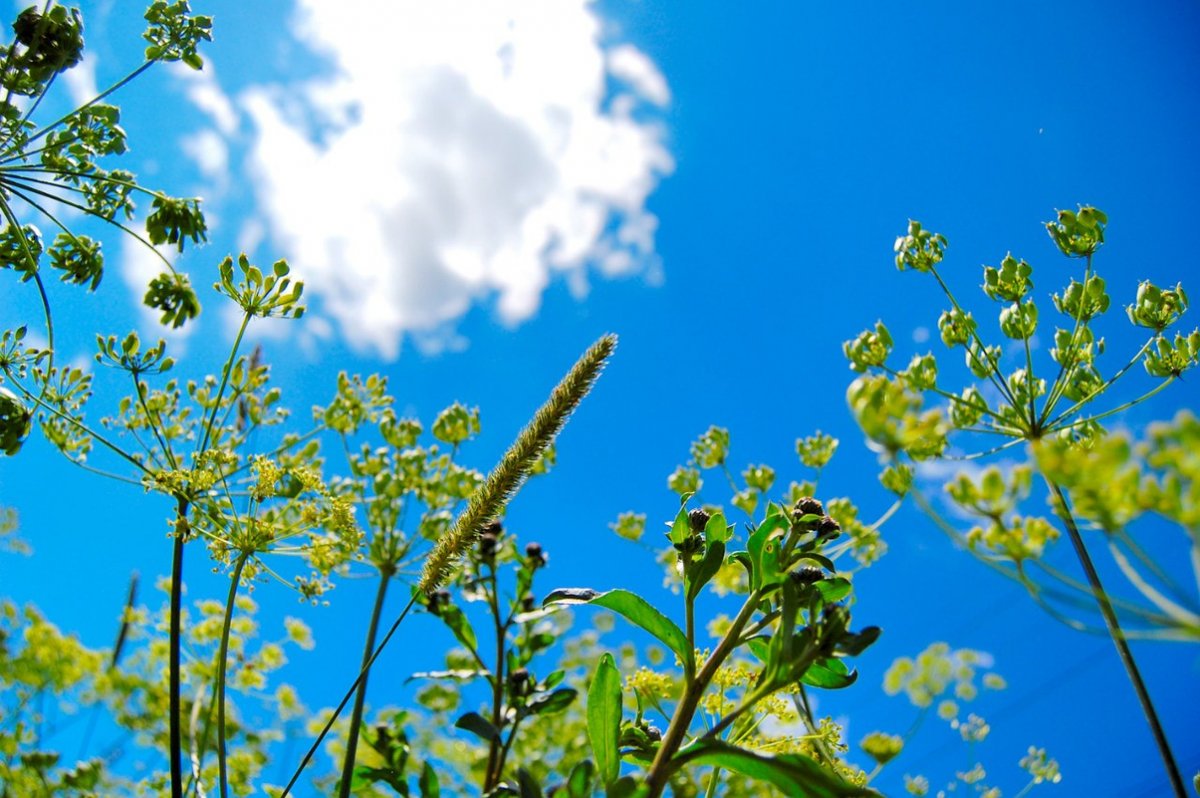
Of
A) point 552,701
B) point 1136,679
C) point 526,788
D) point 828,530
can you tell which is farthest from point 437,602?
point 1136,679

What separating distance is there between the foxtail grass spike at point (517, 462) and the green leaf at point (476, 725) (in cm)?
81

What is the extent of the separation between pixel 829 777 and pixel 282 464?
234 cm

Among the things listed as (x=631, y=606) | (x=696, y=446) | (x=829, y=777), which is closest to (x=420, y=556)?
(x=696, y=446)

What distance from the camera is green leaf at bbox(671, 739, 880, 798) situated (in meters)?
1.14

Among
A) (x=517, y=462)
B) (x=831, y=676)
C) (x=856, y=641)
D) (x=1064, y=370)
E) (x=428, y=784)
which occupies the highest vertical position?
(x=1064, y=370)

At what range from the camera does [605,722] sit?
1413 mm

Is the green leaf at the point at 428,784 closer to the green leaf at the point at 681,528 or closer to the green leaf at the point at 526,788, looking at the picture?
the green leaf at the point at 526,788

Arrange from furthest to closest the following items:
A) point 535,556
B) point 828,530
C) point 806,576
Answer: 1. point 535,556
2. point 828,530
3. point 806,576

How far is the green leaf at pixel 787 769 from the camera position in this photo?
1.14m

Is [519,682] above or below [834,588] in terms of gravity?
above

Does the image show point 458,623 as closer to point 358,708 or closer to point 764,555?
point 358,708

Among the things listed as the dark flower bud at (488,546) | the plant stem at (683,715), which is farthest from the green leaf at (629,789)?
the dark flower bud at (488,546)

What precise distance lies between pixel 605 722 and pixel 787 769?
379mm

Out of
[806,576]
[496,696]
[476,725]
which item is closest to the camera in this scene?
[806,576]
